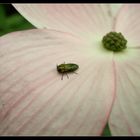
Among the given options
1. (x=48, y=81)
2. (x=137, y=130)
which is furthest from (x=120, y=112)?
(x=48, y=81)

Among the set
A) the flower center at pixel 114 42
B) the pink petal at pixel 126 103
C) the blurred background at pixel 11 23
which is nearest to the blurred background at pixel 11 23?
the blurred background at pixel 11 23

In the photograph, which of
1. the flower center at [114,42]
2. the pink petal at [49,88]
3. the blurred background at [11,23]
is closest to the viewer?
the pink petal at [49,88]

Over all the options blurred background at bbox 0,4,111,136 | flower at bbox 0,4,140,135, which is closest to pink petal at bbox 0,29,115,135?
flower at bbox 0,4,140,135

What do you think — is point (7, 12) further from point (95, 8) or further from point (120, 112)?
point (120, 112)

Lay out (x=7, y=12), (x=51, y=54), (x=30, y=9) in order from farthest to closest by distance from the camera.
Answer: (x=7, y=12) → (x=30, y=9) → (x=51, y=54)

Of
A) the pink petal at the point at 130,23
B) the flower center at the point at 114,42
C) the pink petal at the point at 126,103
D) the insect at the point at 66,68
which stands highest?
the pink petal at the point at 130,23

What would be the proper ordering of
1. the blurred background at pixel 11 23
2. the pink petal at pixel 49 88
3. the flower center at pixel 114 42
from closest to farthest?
the pink petal at pixel 49 88, the flower center at pixel 114 42, the blurred background at pixel 11 23

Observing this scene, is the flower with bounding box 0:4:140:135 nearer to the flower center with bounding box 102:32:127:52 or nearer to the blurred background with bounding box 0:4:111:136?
the flower center with bounding box 102:32:127:52

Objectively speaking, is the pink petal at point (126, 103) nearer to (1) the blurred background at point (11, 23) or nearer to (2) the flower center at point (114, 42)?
(2) the flower center at point (114, 42)
